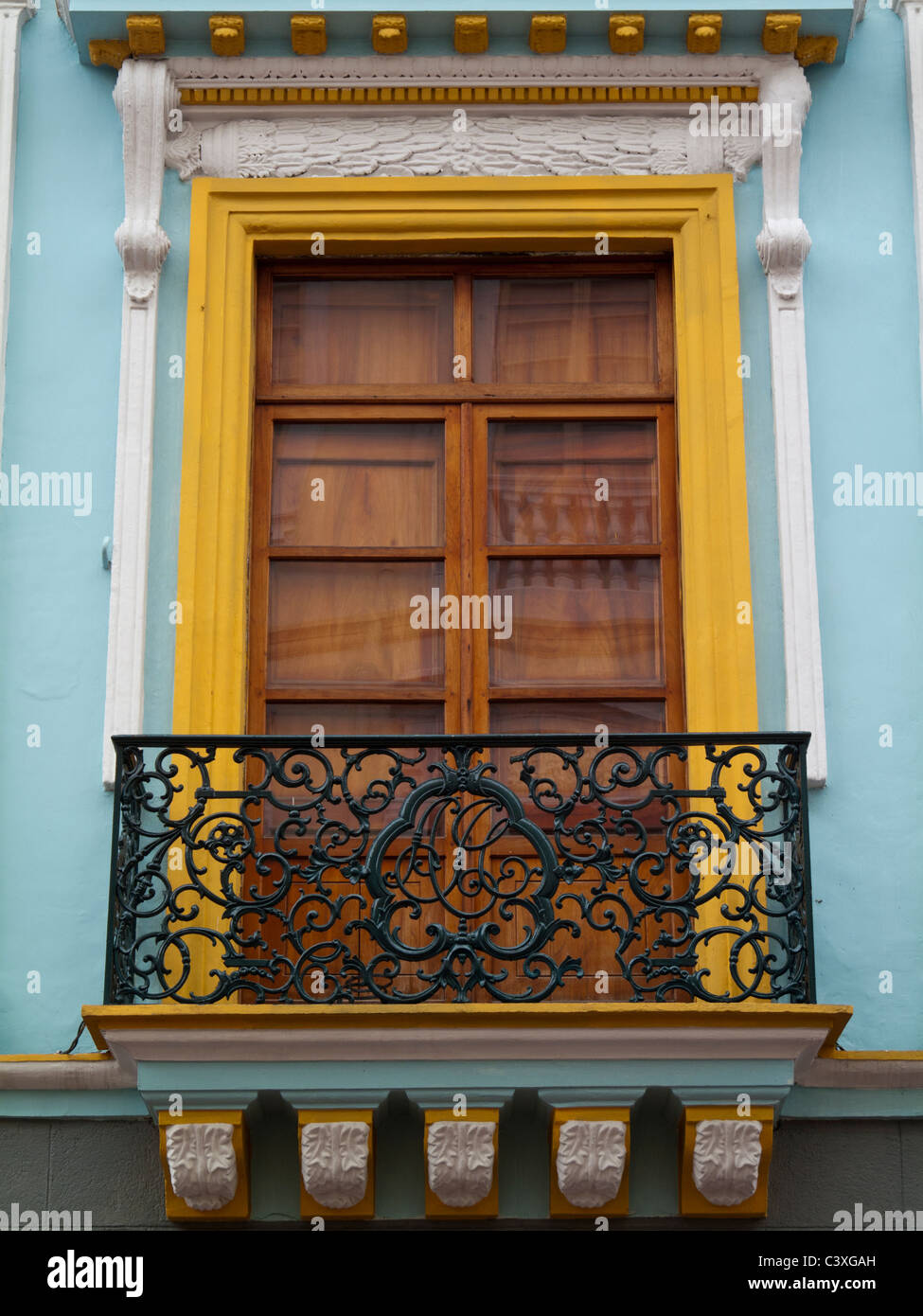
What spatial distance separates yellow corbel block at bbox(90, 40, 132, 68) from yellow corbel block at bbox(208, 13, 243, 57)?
1.18 ft

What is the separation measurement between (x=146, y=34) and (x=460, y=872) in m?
3.64

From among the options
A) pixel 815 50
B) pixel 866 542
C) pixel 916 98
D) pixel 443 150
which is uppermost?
pixel 815 50

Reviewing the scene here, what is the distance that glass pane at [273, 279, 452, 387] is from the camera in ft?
28.7

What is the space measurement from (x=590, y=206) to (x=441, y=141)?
2.12 ft

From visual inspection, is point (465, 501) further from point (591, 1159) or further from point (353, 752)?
point (591, 1159)

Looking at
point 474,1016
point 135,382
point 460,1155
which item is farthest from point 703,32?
point 460,1155

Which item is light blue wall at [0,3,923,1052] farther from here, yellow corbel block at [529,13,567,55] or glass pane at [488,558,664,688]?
yellow corbel block at [529,13,567,55]

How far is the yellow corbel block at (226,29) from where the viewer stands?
8672 mm

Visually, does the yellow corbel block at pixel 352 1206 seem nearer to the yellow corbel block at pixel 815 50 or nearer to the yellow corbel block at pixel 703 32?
the yellow corbel block at pixel 703 32

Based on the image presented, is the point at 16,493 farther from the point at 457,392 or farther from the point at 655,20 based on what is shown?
the point at 655,20

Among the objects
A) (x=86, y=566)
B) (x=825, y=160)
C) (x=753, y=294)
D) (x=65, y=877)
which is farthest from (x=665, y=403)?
(x=65, y=877)

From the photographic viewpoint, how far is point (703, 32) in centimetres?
868

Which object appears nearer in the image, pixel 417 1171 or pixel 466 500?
pixel 417 1171

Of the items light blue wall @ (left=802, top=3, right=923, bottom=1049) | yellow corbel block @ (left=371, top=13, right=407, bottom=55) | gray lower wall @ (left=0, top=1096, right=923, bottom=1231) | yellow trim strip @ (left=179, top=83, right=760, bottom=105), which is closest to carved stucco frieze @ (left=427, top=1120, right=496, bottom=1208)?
gray lower wall @ (left=0, top=1096, right=923, bottom=1231)
